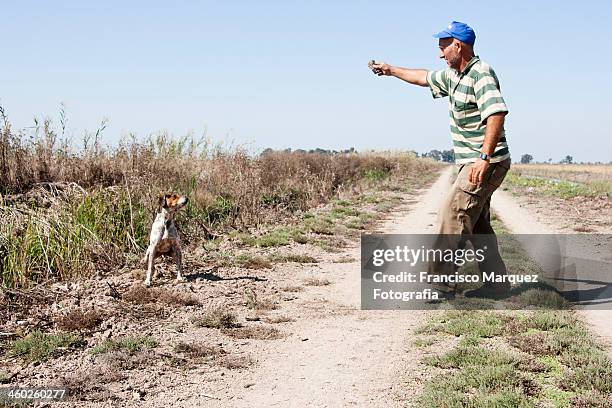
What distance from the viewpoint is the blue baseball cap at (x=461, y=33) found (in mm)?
5519

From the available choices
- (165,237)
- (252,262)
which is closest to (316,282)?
(252,262)

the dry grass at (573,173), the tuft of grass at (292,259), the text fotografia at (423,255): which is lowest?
the tuft of grass at (292,259)

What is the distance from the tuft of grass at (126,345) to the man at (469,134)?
2883mm

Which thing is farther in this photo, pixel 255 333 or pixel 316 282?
pixel 316 282

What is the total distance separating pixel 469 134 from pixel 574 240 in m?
6.24

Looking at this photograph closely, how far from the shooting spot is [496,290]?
20.1ft

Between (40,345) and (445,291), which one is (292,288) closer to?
(445,291)

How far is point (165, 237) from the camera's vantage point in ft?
21.7

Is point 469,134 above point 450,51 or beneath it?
beneath

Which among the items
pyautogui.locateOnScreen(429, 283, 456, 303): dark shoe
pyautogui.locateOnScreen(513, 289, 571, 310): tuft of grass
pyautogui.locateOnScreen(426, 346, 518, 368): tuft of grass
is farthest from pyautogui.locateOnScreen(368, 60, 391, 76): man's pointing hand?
pyautogui.locateOnScreen(426, 346, 518, 368): tuft of grass

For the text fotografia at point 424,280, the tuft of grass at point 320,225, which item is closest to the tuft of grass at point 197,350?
the text fotografia at point 424,280

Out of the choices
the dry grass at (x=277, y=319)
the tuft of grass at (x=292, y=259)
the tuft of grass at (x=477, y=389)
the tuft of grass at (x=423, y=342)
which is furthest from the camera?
the tuft of grass at (x=292, y=259)

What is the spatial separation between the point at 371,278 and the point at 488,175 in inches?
93.2

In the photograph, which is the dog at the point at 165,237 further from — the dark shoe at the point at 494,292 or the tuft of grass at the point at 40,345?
the dark shoe at the point at 494,292
